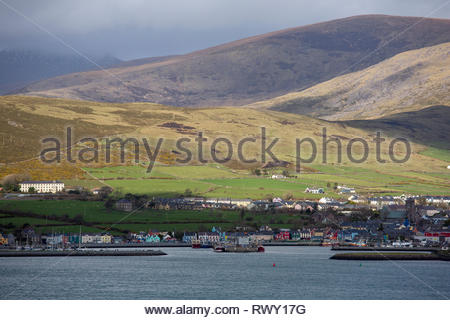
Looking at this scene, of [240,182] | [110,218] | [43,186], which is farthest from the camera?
[240,182]

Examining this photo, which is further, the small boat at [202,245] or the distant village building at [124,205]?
the distant village building at [124,205]

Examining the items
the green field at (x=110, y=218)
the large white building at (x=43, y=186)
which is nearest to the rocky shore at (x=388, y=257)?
the green field at (x=110, y=218)

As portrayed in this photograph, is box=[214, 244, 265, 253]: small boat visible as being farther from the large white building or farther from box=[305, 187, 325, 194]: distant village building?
box=[305, 187, 325, 194]: distant village building

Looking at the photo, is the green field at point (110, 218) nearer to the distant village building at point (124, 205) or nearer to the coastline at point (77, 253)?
the distant village building at point (124, 205)

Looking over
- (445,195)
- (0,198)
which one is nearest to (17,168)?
(0,198)

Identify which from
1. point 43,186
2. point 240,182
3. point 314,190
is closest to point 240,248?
point 43,186

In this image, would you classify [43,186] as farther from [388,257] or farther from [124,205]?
[388,257]
